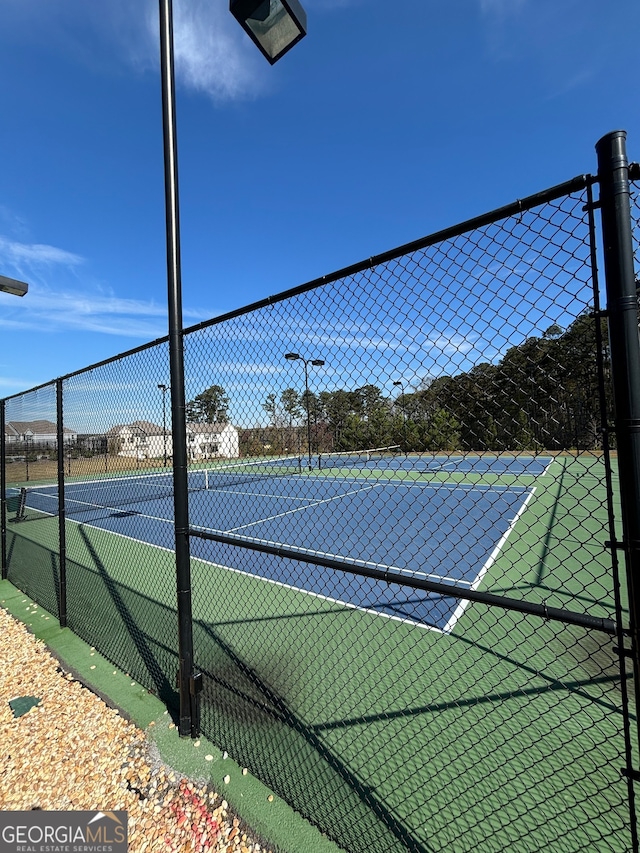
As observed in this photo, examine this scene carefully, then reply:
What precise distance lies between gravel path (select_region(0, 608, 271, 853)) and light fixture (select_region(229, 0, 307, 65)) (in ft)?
12.6

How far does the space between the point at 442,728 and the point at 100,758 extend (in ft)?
6.73

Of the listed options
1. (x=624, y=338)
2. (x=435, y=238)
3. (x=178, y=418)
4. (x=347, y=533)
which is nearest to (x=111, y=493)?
(x=347, y=533)

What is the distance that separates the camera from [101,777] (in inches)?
83.7

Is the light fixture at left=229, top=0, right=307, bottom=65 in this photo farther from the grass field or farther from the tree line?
the grass field

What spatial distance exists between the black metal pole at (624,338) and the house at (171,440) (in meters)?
2.36

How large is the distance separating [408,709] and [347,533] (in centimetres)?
529

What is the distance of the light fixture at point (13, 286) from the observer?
13.3 ft

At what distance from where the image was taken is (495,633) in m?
3.50

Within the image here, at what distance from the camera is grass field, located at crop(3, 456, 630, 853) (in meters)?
1.84

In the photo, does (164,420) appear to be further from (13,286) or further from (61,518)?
(13,286)

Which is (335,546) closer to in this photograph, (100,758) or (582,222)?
(100,758)

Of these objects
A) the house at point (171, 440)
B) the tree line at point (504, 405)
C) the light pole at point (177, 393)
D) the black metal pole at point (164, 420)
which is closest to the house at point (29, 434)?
the house at point (171, 440)

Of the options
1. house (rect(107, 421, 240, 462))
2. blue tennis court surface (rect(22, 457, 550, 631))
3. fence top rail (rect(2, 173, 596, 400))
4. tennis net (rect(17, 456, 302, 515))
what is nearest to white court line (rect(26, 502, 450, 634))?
blue tennis court surface (rect(22, 457, 550, 631))

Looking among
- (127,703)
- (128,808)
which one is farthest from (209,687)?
(128,808)
